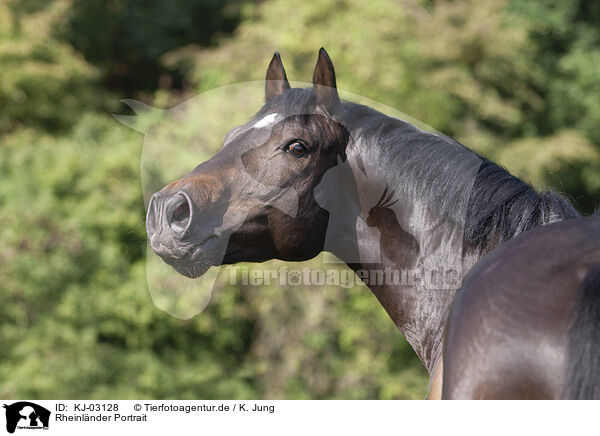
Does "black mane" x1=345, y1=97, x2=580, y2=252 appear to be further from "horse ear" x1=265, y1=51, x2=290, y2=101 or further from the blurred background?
the blurred background

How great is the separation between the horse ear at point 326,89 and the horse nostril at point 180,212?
59 cm

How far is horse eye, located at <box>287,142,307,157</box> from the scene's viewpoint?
221 cm

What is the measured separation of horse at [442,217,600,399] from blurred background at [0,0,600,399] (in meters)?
6.19

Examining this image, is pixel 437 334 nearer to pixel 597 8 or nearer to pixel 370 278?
pixel 370 278

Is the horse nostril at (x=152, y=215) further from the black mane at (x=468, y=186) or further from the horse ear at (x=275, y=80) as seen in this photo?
the black mane at (x=468, y=186)

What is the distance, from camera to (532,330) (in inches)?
53.2

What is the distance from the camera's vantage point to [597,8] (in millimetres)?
11055

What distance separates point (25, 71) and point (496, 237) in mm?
8730

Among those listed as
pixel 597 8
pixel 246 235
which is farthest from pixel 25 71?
pixel 597 8

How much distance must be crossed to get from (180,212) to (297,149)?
1.50ft

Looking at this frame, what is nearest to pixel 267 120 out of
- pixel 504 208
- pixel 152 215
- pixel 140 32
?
pixel 152 215
